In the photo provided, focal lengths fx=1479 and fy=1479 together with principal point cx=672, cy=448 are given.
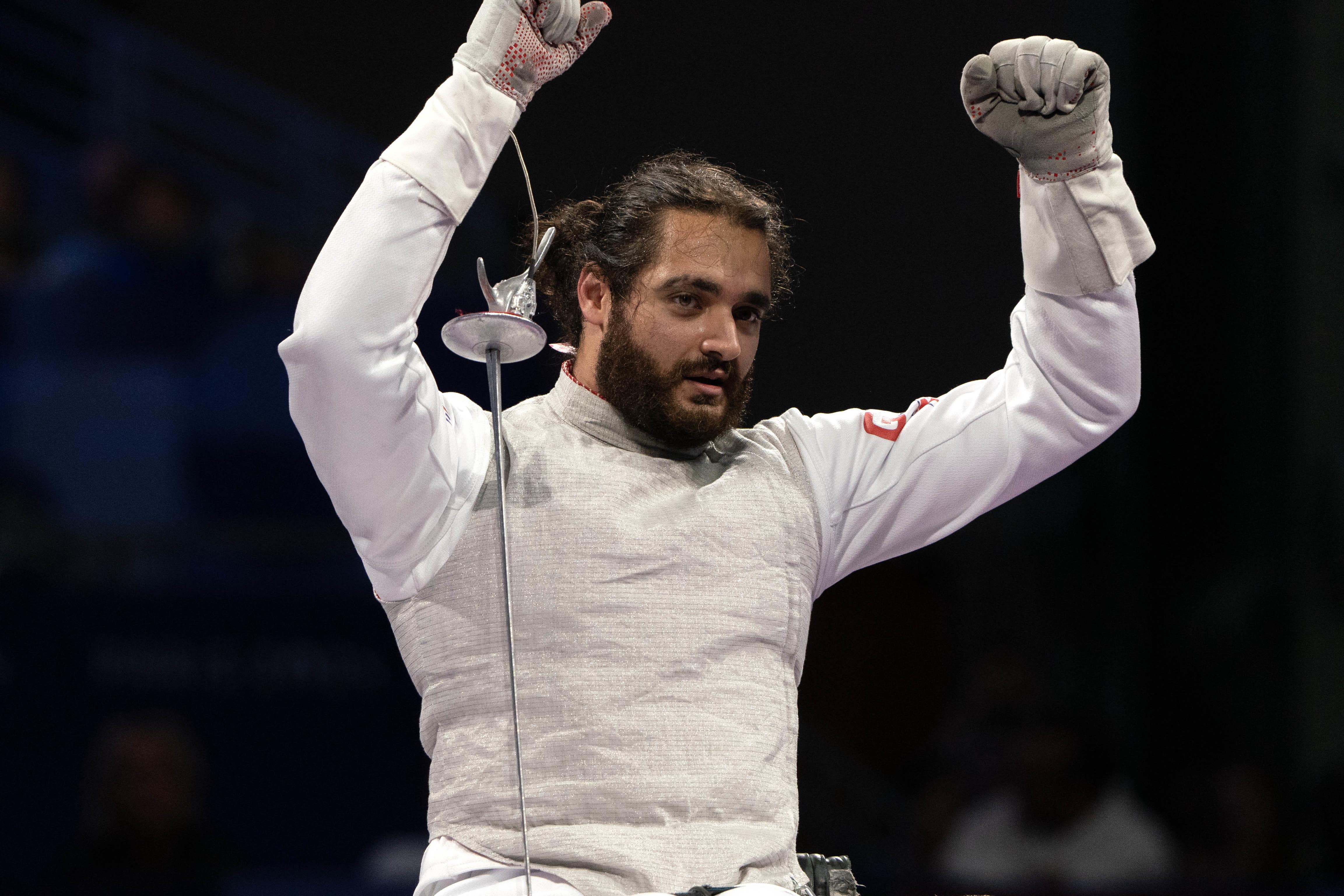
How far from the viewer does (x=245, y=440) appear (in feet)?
11.4

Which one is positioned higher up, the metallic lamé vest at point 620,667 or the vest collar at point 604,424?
the vest collar at point 604,424

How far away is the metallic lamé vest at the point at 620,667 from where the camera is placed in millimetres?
1409

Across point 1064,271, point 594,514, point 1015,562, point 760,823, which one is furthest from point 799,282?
point 1015,562

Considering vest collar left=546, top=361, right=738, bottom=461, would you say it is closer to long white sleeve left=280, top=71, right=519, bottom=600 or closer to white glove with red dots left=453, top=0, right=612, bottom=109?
long white sleeve left=280, top=71, right=519, bottom=600

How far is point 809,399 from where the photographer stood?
2.57 m

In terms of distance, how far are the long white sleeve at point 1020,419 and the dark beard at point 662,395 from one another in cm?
12

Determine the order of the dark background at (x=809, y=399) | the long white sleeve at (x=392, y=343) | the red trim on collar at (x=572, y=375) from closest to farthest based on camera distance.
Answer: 1. the long white sleeve at (x=392, y=343)
2. the red trim on collar at (x=572, y=375)
3. the dark background at (x=809, y=399)

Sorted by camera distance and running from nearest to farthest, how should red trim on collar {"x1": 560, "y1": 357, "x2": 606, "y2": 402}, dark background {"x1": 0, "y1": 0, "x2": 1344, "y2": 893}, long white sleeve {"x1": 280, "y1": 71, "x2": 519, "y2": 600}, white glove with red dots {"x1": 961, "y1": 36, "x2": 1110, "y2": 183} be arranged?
1. long white sleeve {"x1": 280, "y1": 71, "x2": 519, "y2": 600}
2. white glove with red dots {"x1": 961, "y1": 36, "x2": 1110, "y2": 183}
3. red trim on collar {"x1": 560, "y1": 357, "x2": 606, "y2": 402}
4. dark background {"x1": 0, "y1": 0, "x2": 1344, "y2": 893}

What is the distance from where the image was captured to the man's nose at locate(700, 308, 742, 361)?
63.7 inches

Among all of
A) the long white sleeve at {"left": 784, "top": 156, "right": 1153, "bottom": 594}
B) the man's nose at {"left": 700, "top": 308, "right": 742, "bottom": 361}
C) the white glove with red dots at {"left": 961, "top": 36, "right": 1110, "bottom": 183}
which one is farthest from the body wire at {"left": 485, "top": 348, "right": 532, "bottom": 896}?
the white glove with red dots at {"left": 961, "top": 36, "right": 1110, "bottom": 183}

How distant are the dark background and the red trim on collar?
64 cm

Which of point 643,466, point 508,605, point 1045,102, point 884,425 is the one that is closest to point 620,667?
point 508,605

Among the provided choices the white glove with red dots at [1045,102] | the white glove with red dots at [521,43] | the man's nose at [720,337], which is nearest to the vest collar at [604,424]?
the man's nose at [720,337]

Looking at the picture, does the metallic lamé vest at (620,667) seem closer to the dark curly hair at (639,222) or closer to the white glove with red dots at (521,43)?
the dark curly hair at (639,222)
